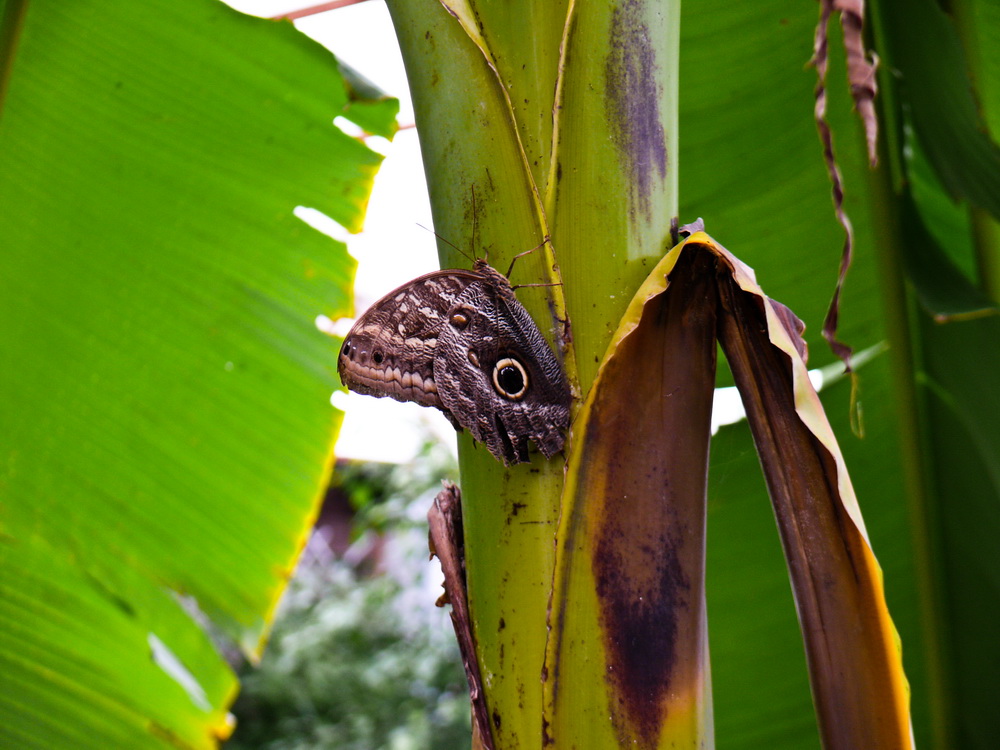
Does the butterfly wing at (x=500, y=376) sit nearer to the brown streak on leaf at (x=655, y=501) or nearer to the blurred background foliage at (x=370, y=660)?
the brown streak on leaf at (x=655, y=501)

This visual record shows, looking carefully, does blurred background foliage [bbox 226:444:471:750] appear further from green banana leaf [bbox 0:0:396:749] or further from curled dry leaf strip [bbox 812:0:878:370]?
curled dry leaf strip [bbox 812:0:878:370]

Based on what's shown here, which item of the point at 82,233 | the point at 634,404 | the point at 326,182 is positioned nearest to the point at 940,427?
the point at 634,404

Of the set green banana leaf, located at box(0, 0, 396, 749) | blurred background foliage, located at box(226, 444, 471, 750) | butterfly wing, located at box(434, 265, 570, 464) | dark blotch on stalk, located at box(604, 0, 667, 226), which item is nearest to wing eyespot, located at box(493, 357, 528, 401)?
butterfly wing, located at box(434, 265, 570, 464)

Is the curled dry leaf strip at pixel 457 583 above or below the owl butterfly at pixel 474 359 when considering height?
below

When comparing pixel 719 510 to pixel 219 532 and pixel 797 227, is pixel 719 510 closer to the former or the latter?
pixel 797 227

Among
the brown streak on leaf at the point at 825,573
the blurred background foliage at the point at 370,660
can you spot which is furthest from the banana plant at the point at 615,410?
the blurred background foliage at the point at 370,660

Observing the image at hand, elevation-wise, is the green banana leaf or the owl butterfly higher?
the green banana leaf

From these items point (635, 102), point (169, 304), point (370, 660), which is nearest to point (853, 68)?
point (635, 102)

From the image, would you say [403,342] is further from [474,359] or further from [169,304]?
[169,304]
